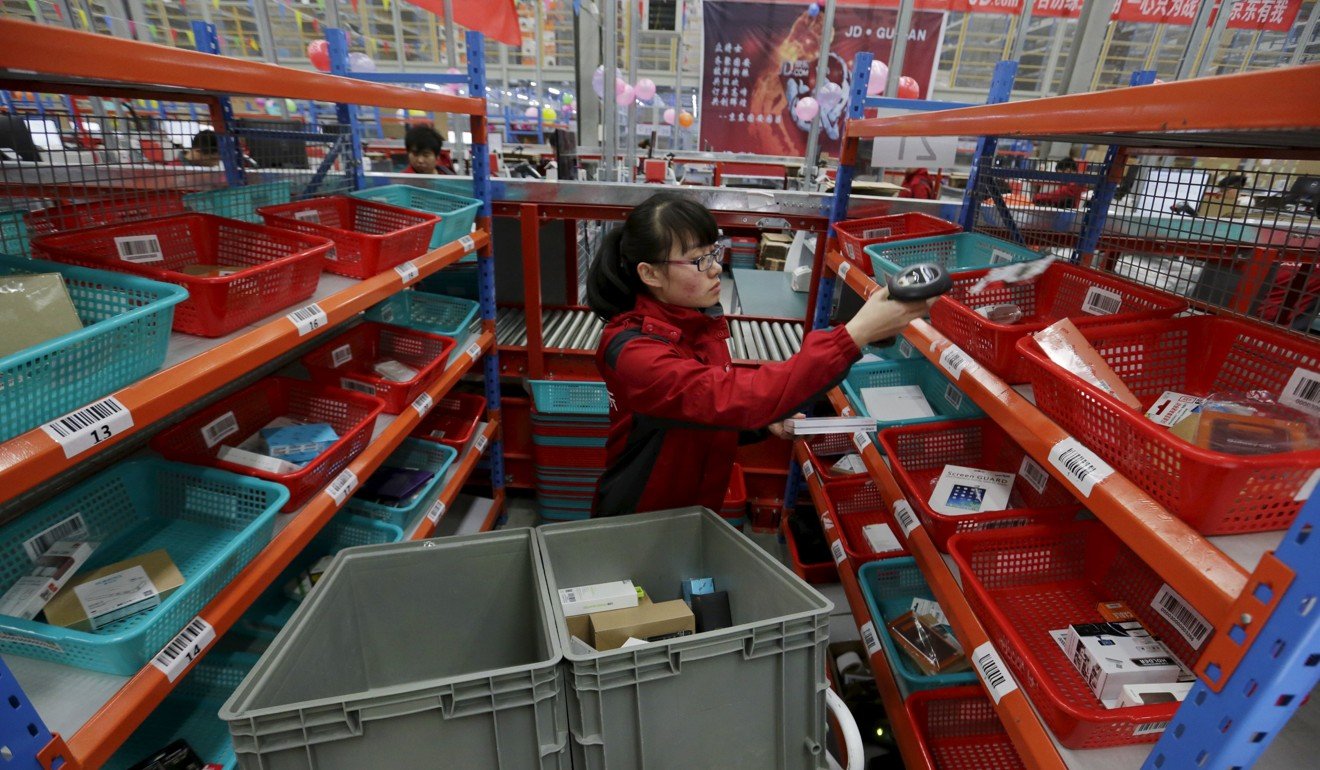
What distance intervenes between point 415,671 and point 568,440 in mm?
1435

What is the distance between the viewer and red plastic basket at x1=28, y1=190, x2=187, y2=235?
145 centimetres

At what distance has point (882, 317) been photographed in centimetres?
128

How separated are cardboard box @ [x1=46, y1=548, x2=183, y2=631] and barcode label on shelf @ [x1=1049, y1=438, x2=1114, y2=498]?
1.58 meters

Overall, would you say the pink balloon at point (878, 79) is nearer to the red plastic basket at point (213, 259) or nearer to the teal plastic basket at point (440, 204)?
the teal plastic basket at point (440, 204)

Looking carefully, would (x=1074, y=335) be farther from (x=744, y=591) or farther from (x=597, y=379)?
(x=597, y=379)

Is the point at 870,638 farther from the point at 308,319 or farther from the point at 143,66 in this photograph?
the point at 143,66

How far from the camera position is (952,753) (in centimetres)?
160

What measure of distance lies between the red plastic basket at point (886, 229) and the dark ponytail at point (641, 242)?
2.60ft

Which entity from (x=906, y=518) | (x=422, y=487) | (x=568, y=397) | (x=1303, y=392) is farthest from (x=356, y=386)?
(x=1303, y=392)

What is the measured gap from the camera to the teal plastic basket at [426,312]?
2.67m

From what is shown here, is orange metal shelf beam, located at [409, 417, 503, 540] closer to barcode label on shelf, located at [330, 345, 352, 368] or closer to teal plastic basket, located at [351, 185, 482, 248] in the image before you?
barcode label on shelf, located at [330, 345, 352, 368]

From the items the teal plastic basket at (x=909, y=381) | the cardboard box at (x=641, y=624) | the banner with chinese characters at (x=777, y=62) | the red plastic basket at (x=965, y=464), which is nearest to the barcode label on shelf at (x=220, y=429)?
the cardboard box at (x=641, y=624)

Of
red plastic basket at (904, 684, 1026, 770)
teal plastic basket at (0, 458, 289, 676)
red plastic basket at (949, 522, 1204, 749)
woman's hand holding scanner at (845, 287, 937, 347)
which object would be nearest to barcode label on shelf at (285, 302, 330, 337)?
teal plastic basket at (0, 458, 289, 676)

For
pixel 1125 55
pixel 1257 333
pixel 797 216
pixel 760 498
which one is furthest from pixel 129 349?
pixel 1125 55
